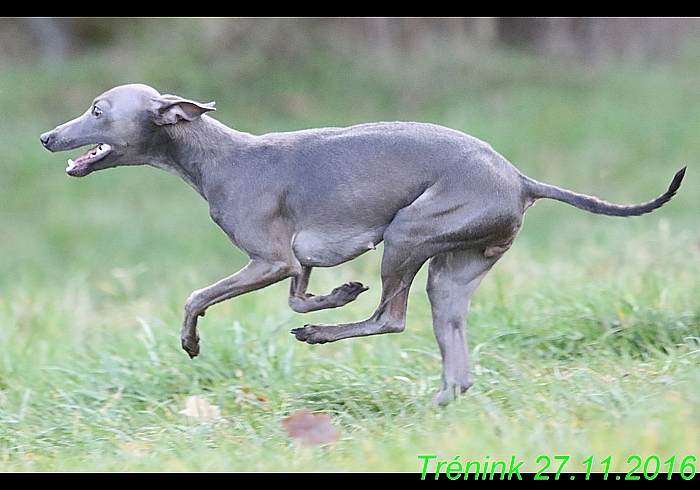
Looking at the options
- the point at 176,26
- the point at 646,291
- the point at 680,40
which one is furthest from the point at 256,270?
the point at 680,40

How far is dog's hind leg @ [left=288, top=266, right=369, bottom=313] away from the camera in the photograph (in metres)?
4.81

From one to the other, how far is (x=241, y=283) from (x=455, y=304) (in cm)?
101

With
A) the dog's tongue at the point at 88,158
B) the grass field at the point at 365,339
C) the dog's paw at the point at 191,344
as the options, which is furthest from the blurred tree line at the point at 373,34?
the dog's paw at the point at 191,344

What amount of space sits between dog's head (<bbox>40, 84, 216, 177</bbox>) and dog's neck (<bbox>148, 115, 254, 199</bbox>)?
0.24 ft

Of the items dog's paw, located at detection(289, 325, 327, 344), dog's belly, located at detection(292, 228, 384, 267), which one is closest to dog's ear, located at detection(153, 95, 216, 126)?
dog's belly, located at detection(292, 228, 384, 267)

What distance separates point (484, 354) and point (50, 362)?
2.56m

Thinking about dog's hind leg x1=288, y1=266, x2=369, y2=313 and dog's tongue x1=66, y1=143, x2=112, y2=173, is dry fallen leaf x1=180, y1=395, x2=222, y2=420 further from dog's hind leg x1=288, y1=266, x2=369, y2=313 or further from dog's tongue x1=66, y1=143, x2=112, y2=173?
dog's tongue x1=66, y1=143, x2=112, y2=173

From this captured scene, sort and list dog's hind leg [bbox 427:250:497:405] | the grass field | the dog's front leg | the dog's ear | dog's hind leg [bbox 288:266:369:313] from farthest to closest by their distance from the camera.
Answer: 1. dog's hind leg [bbox 288:266:369:313]
2. dog's hind leg [bbox 427:250:497:405]
3. the dog's ear
4. the dog's front leg
5. the grass field

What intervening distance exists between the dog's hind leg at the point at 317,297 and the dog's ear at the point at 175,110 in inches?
35.7

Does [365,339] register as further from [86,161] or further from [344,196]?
[86,161]

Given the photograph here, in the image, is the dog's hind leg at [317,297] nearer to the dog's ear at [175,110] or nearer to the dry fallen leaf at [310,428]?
the dry fallen leaf at [310,428]

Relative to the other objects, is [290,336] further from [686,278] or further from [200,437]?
[686,278]

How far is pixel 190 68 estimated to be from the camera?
14906 mm

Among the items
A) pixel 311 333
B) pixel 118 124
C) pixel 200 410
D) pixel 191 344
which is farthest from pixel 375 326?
pixel 118 124
